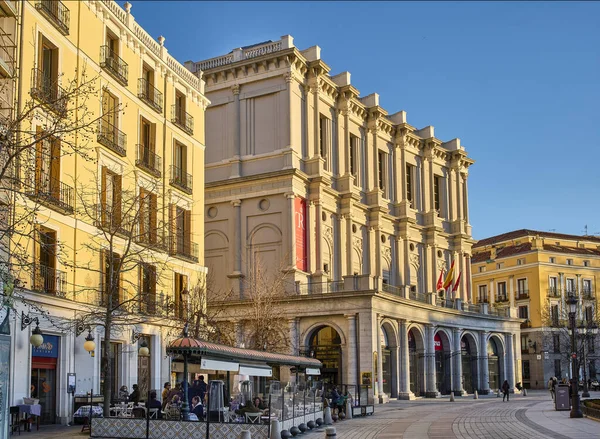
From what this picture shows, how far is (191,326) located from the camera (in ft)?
127

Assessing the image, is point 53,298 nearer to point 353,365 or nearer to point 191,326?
point 191,326

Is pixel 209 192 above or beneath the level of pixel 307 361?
above

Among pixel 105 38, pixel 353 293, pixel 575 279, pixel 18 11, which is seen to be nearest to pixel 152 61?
pixel 105 38

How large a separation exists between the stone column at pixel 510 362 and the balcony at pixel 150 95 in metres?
43.0

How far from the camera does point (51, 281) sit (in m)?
31.0

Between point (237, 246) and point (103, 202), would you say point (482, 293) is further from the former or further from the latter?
point (103, 202)

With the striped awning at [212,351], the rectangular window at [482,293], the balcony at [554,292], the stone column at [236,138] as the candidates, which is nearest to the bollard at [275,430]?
the striped awning at [212,351]

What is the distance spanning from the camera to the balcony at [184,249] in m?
40.7

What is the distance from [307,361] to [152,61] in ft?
51.5

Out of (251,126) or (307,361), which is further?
(251,126)

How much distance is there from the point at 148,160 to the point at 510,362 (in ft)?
143

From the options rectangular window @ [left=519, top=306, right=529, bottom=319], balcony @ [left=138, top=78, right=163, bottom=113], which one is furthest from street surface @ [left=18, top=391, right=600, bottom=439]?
rectangular window @ [left=519, top=306, right=529, bottom=319]

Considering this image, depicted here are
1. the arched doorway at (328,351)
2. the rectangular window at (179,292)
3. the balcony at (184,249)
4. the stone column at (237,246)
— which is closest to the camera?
the rectangular window at (179,292)

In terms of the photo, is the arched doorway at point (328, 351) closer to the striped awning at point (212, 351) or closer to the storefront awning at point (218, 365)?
the striped awning at point (212, 351)
